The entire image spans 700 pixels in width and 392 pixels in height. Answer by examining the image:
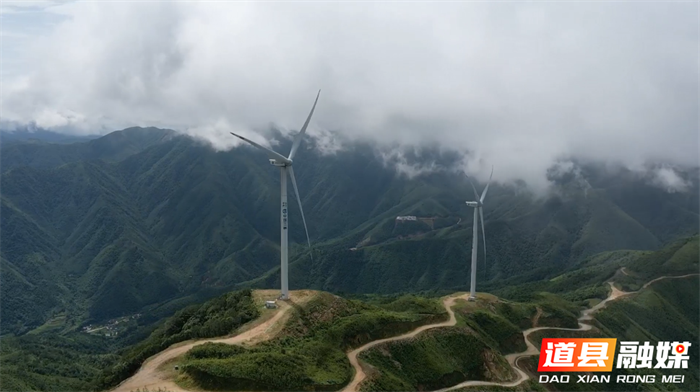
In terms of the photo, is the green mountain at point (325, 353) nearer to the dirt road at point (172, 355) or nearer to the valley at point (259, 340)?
the valley at point (259, 340)

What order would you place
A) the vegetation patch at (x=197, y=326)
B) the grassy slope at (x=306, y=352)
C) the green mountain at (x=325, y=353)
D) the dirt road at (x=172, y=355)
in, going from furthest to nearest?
1. the vegetation patch at (x=197, y=326)
2. the green mountain at (x=325, y=353)
3. the grassy slope at (x=306, y=352)
4. the dirt road at (x=172, y=355)

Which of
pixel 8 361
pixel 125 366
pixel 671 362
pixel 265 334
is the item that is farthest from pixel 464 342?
pixel 8 361

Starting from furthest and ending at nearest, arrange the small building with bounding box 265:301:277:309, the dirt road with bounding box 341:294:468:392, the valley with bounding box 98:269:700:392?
1. the small building with bounding box 265:301:277:309
2. the dirt road with bounding box 341:294:468:392
3. the valley with bounding box 98:269:700:392

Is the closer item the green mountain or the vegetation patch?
the green mountain

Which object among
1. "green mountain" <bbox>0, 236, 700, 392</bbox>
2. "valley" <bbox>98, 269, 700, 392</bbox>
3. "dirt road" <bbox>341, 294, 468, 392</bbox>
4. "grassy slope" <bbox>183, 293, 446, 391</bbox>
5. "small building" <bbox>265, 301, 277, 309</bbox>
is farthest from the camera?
"small building" <bbox>265, 301, 277, 309</bbox>

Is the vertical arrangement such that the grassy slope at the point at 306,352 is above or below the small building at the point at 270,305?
below

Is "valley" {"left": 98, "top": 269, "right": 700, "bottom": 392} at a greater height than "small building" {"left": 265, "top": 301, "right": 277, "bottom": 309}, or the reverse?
"small building" {"left": 265, "top": 301, "right": 277, "bottom": 309}

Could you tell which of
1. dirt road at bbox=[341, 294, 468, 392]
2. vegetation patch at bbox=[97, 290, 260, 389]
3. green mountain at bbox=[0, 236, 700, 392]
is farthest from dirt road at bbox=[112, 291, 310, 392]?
dirt road at bbox=[341, 294, 468, 392]

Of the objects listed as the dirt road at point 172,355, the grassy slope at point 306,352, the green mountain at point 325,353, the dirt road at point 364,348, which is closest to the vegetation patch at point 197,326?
the green mountain at point 325,353

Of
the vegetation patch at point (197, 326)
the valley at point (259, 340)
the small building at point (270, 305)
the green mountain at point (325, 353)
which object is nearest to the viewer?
the valley at point (259, 340)

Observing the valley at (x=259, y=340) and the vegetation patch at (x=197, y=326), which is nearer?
the valley at (x=259, y=340)

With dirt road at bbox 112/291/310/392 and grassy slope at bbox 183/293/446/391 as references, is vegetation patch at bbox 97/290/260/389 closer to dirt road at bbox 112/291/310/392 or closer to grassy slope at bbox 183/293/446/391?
dirt road at bbox 112/291/310/392

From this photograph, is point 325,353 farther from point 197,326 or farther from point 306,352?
point 197,326
